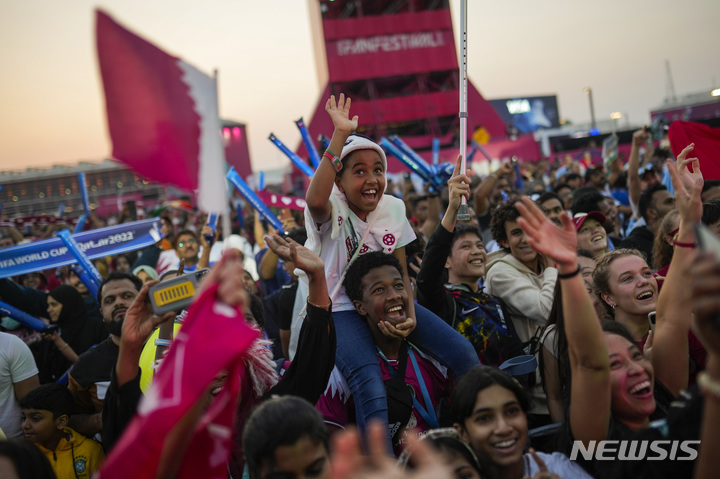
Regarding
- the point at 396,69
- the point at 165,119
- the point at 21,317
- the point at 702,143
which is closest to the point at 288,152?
the point at 21,317

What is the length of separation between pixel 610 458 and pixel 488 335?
1371 mm

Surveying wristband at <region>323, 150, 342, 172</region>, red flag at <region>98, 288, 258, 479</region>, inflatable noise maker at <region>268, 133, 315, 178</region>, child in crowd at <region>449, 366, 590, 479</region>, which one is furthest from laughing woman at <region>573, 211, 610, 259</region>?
red flag at <region>98, 288, 258, 479</region>

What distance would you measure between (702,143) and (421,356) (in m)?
3.75

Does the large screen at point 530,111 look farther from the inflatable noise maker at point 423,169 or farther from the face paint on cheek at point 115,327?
the face paint on cheek at point 115,327

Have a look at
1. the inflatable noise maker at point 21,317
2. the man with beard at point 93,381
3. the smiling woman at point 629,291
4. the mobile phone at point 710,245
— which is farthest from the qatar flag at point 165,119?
the inflatable noise maker at point 21,317

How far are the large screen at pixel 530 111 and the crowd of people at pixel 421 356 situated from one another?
52247mm

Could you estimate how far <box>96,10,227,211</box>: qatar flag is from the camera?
2121mm

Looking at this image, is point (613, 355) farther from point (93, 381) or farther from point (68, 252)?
point (68, 252)

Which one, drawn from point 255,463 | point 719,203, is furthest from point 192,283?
point 719,203

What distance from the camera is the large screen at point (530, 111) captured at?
55.1 metres

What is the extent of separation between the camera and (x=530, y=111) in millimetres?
56500

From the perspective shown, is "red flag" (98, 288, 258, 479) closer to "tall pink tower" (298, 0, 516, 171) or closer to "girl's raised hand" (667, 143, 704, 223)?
"girl's raised hand" (667, 143, 704, 223)

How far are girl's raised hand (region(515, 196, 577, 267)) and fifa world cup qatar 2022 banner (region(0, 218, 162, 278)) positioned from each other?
4.96m

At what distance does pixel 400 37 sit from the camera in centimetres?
3259
